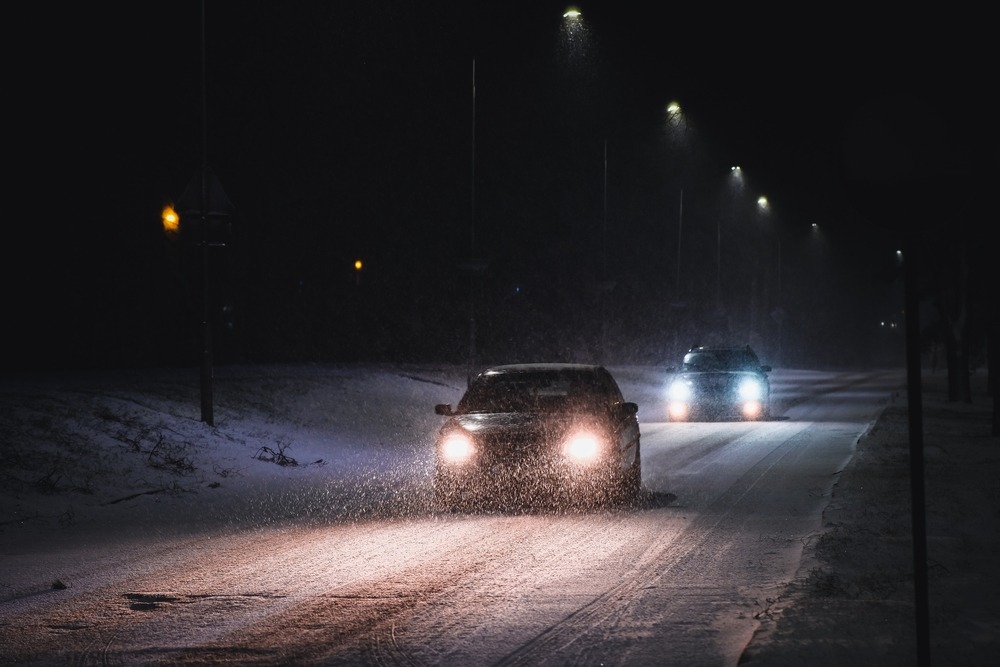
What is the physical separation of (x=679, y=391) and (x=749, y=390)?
1.62 metres

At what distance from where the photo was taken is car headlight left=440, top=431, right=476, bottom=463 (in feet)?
40.7

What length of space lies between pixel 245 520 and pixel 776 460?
29.2 ft

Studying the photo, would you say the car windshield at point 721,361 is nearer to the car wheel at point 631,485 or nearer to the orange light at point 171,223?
the orange light at point 171,223

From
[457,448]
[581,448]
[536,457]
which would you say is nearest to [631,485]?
[581,448]

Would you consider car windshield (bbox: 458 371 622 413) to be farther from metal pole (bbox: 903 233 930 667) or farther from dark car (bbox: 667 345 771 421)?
dark car (bbox: 667 345 771 421)

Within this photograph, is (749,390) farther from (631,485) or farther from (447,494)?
(447,494)

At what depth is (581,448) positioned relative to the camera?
1249cm

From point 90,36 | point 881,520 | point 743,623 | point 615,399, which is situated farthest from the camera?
point 90,36

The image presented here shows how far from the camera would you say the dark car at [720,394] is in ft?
89.5

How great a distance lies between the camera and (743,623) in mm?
7047

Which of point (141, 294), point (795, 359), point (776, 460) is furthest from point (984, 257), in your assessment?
point (795, 359)

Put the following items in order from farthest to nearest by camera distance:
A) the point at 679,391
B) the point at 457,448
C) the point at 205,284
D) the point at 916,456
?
the point at 679,391
the point at 205,284
the point at 457,448
the point at 916,456

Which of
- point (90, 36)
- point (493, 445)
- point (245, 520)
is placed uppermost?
point (90, 36)

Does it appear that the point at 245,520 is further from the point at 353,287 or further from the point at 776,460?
the point at 353,287
